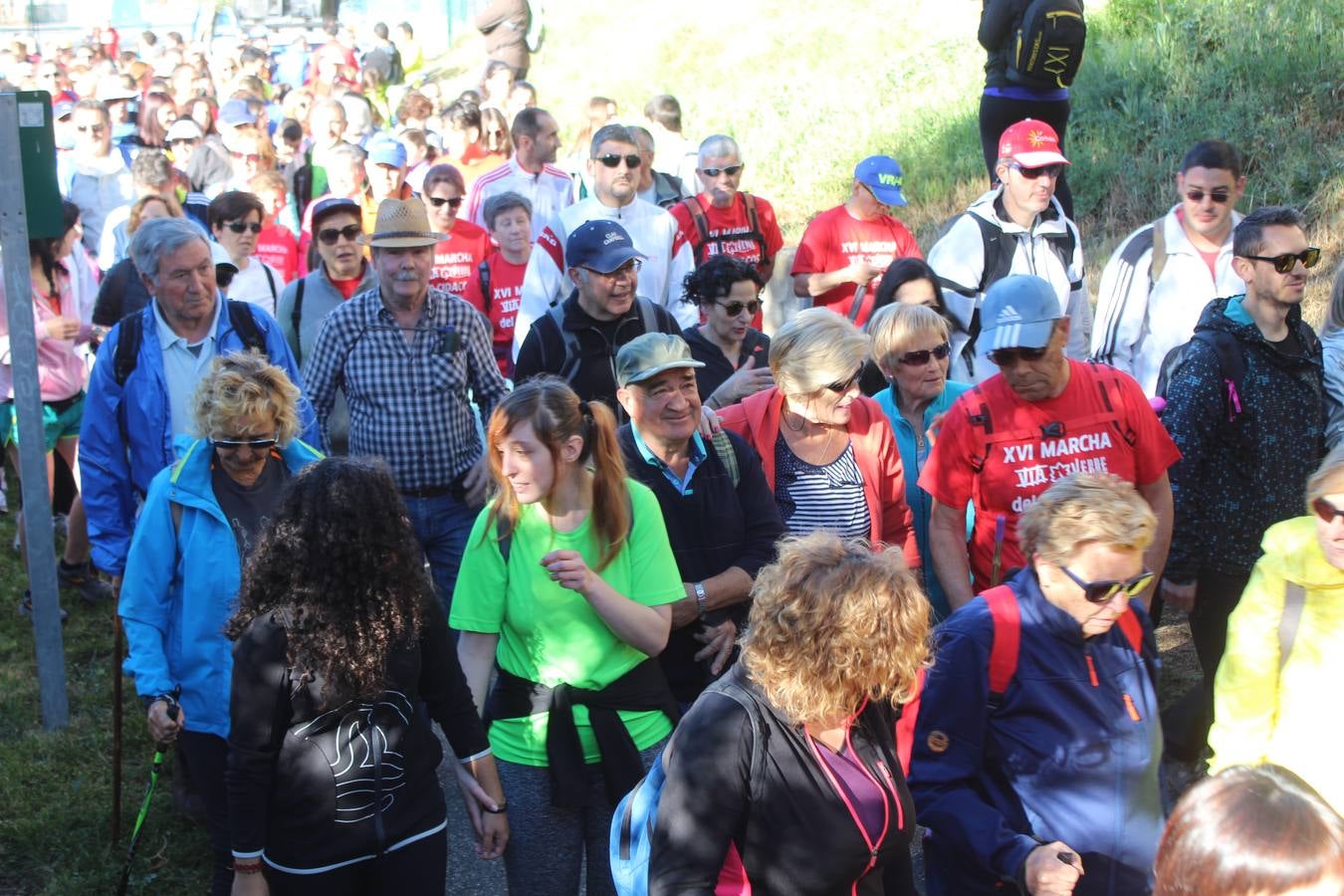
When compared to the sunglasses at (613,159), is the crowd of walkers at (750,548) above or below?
below

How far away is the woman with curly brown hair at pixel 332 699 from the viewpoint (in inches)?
131

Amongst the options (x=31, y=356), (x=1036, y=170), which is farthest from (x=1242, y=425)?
(x=31, y=356)

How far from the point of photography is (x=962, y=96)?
47.7 ft

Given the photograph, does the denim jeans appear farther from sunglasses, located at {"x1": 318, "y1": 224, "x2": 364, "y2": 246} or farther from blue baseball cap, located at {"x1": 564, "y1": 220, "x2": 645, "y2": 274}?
sunglasses, located at {"x1": 318, "y1": 224, "x2": 364, "y2": 246}

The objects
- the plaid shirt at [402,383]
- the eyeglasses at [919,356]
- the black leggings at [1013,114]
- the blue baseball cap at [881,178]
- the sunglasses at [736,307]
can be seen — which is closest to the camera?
the eyeglasses at [919,356]

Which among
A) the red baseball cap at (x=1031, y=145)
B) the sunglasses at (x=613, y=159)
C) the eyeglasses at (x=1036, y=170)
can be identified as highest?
the red baseball cap at (x=1031, y=145)

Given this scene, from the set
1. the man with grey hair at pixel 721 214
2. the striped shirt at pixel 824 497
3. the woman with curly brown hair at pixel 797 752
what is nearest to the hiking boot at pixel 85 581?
the man with grey hair at pixel 721 214

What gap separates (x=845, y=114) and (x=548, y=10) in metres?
12.6

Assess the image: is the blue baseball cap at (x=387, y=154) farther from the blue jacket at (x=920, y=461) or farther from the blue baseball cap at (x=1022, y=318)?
the blue baseball cap at (x=1022, y=318)

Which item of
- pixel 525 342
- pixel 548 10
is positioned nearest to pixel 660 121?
pixel 525 342

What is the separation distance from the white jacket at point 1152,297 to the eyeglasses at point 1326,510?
2.78 meters

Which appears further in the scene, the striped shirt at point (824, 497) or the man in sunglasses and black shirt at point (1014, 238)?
the man in sunglasses and black shirt at point (1014, 238)

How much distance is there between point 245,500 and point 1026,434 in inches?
97.7

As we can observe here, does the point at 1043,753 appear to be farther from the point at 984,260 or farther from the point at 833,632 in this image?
the point at 984,260
